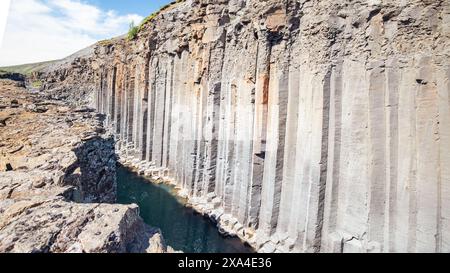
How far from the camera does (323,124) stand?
11031 mm

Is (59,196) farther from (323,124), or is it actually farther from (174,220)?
(174,220)

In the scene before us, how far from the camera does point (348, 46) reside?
10695 mm

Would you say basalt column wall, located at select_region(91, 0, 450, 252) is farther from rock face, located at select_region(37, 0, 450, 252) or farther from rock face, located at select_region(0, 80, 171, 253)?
rock face, located at select_region(0, 80, 171, 253)

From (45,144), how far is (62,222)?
4.41 m

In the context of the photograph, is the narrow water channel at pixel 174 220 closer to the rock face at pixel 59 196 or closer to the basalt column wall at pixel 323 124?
the basalt column wall at pixel 323 124

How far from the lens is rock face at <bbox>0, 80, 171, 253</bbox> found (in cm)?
401

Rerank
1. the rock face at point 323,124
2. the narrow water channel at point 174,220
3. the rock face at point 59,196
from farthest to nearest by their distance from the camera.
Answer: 1. the narrow water channel at point 174,220
2. the rock face at point 323,124
3. the rock face at point 59,196

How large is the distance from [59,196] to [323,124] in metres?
8.59

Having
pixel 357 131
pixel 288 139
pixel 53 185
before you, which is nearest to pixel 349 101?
pixel 357 131

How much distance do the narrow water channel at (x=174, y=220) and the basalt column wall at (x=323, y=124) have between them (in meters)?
0.69

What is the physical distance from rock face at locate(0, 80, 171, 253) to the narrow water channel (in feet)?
20.0

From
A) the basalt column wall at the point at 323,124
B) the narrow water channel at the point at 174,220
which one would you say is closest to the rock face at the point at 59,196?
the narrow water channel at the point at 174,220

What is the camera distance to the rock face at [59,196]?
→ 158 inches
